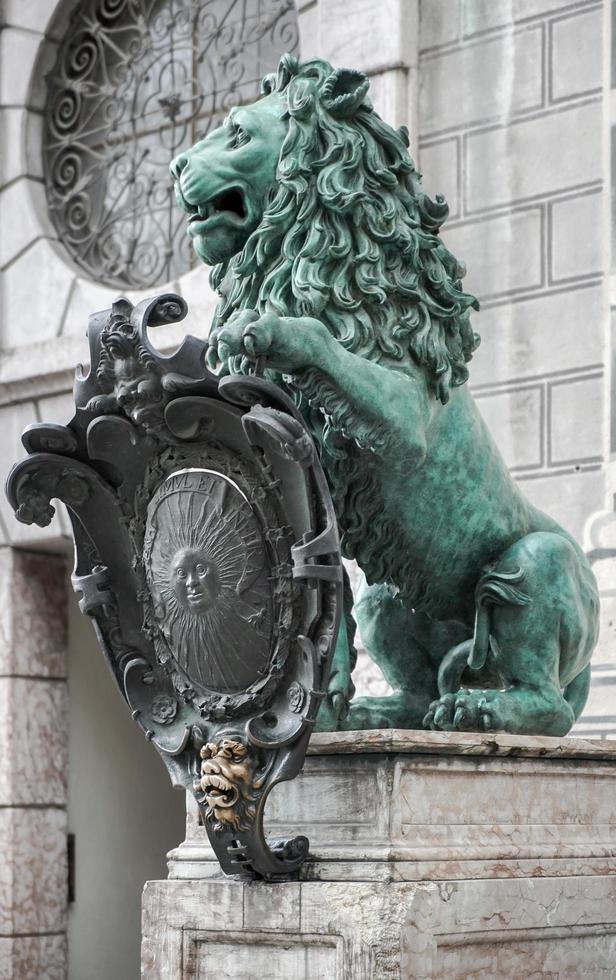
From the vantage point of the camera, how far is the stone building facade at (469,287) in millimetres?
5738

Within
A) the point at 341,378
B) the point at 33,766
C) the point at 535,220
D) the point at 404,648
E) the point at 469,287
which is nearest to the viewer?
the point at 341,378

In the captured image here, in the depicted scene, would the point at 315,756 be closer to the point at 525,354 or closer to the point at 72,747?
the point at 525,354

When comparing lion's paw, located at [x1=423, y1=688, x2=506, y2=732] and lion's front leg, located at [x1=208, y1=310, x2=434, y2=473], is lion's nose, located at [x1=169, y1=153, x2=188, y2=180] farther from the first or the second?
lion's paw, located at [x1=423, y1=688, x2=506, y2=732]

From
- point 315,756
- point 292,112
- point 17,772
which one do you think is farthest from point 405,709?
point 17,772

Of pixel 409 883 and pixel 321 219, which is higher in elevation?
pixel 321 219

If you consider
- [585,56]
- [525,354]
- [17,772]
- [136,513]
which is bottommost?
[17,772]

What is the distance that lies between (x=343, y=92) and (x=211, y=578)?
3.49 ft

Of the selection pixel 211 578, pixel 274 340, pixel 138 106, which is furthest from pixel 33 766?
pixel 274 340

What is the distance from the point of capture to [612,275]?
568 centimetres

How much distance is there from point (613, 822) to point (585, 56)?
3024 mm

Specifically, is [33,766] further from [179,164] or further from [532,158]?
[179,164]

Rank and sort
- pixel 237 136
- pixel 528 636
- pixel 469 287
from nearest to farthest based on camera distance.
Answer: pixel 237 136 < pixel 528 636 < pixel 469 287

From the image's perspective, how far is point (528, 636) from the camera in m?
3.69

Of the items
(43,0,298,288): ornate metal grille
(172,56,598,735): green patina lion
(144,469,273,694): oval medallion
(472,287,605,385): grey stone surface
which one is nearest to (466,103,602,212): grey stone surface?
→ (472,287,605,385): grey stone surface
